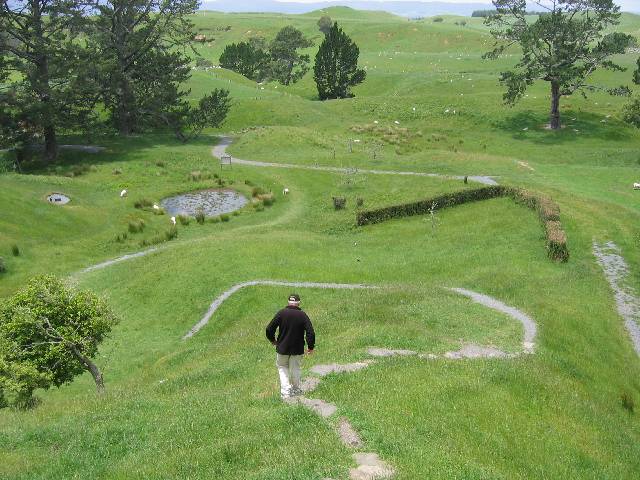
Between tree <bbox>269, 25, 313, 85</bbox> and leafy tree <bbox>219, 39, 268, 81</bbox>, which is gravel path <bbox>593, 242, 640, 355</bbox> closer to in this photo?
tree <bbox>269, 25, 313, 85</bbox>

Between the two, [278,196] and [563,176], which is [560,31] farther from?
[278,196]

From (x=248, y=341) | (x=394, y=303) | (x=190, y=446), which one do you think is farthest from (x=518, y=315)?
(x=190, y=446)

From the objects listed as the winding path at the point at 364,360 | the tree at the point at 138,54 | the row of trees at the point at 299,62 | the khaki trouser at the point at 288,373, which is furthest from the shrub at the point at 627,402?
the row of trees at the point at 299,62

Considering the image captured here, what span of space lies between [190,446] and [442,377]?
7.88 m

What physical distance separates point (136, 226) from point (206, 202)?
28.2ft

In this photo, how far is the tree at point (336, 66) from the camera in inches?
4284

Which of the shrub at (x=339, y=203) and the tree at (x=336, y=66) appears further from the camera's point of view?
the tree at (x=336, y=66)

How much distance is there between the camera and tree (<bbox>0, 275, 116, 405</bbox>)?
22647 mm

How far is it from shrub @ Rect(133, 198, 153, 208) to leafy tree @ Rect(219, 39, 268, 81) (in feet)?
296

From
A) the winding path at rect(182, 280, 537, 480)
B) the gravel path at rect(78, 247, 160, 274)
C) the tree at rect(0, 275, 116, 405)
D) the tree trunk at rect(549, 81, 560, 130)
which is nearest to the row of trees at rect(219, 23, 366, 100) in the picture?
the tree trunk at rect(549, 81, 560, 130)

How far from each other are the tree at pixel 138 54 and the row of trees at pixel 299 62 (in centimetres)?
3445

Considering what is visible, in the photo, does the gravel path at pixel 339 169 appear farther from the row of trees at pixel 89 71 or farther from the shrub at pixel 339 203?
the shrub at pixel 339 203

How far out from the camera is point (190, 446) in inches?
562

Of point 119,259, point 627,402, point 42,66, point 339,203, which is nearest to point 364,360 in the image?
point 627,402
